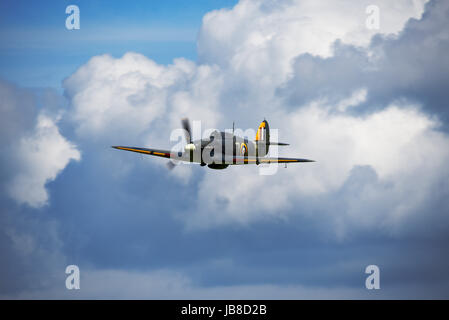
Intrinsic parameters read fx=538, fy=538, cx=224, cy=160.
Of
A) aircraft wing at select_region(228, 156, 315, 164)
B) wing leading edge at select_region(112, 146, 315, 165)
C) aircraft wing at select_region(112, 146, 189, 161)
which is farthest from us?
aircraft wing at select_region(112, 146, 189, 161)

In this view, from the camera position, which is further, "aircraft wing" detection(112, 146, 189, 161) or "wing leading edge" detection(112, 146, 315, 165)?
"aircraft wing" detection(112, 146, 189, 161)

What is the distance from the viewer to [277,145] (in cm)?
8038

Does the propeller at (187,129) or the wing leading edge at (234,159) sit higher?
the propeller at (187,129)

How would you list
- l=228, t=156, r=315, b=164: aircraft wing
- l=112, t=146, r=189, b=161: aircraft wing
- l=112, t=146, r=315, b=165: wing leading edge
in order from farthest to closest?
l=112, t=146, r=189, b=161: aircraft wing < l=112, t=146, r=315, b=165: wing leading edge < l=228, t=156, r=315, b=164: aircraft wing

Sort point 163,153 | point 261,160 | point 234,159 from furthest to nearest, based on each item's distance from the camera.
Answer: point 163,153, point 234,159, point 261,160

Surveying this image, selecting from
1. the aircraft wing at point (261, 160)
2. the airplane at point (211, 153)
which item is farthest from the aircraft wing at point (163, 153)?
the aircraft wing at point (261, 160)

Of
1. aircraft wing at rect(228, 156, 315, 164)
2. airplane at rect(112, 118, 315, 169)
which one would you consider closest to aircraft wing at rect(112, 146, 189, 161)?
airplane at rect(112, 118, 315, 169)

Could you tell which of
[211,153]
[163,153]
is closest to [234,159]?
[211,153]

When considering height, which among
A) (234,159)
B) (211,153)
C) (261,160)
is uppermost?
(211,153)

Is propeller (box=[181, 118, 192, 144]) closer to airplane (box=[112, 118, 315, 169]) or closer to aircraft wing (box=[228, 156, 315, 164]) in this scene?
airplane (box=[112, 118, 315, 169])

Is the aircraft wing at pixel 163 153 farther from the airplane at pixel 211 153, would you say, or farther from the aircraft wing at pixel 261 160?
the aircraft wing at pixel 261 160

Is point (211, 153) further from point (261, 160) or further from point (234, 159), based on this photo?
point (261, 160)

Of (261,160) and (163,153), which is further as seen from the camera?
(163,153)
